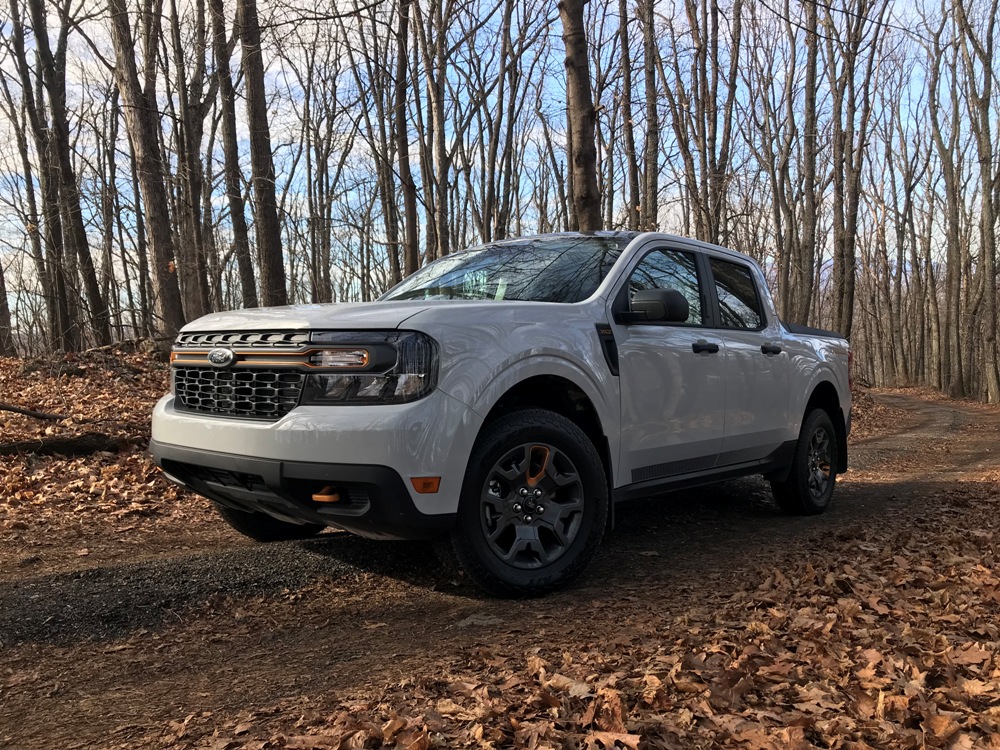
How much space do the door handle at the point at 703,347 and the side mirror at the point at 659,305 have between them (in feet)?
1.80

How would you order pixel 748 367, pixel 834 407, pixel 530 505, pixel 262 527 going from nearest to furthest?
pixel 530 505 < pixel 262 527 < pixel 748 367 < pixel 834 407

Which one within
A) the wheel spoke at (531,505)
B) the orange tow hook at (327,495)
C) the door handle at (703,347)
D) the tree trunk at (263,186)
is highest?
the tree trunk at (263,186)

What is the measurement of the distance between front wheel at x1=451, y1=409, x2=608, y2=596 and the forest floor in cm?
18

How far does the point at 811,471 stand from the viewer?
5.77 meters

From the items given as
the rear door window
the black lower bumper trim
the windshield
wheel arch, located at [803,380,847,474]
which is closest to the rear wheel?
the black lower bumper trim

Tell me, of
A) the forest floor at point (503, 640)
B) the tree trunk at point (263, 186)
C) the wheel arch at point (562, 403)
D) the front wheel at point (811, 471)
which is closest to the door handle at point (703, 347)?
the wheel arch at point (562, 403)

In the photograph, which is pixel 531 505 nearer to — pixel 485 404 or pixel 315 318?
pixel 485 404

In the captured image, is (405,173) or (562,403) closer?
(562,403)

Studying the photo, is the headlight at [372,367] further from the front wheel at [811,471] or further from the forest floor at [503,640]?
the front wheel at [811,471]

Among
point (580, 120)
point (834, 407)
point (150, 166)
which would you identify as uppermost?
point (150, 166)

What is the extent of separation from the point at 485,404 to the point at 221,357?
4.26 ft

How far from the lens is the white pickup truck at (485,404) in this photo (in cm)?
305

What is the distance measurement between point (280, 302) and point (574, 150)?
491cm

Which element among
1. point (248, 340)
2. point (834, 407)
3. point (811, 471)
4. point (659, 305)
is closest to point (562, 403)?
point (659, 305)
